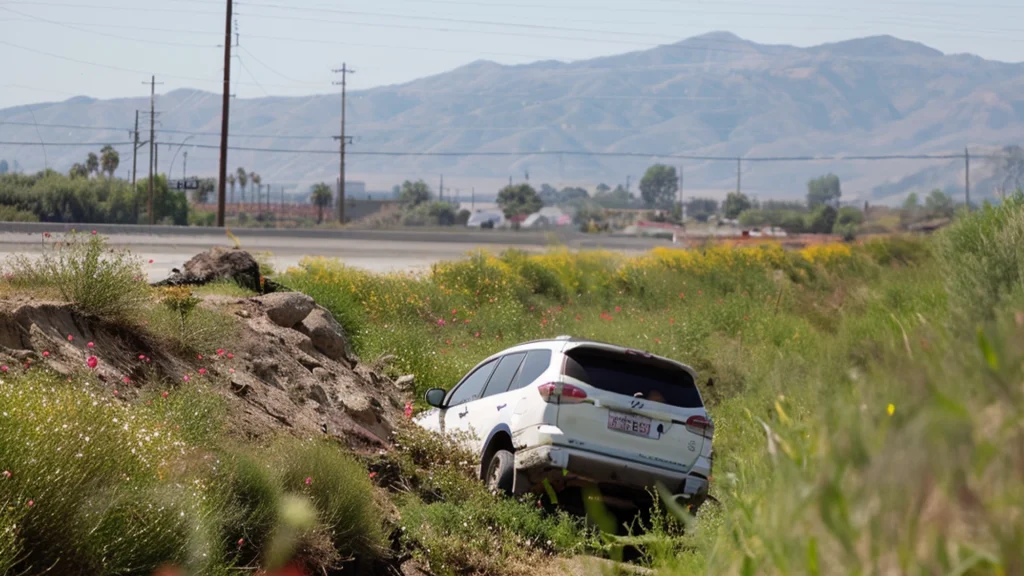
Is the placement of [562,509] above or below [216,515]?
below

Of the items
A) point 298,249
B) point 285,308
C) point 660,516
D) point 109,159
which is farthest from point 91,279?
point 109,159

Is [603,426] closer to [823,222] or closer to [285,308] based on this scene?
[285,308]

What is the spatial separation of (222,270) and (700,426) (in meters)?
9.79

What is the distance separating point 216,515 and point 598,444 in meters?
4.19

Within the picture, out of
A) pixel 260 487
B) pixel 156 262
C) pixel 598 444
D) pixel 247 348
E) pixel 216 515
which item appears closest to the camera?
pixel 216 515

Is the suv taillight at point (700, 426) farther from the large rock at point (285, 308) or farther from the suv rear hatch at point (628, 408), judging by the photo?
the large rock at point (285, 308)

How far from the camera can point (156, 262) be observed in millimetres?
30312

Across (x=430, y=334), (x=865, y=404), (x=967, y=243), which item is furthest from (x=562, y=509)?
(x=430, y=334)

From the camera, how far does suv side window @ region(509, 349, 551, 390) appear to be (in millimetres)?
11203

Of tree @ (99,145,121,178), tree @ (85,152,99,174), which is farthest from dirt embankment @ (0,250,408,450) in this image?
tree @ (85,152,99,174)

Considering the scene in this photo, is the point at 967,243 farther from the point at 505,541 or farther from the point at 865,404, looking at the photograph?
the point at 865,404

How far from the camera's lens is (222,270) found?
18438mm

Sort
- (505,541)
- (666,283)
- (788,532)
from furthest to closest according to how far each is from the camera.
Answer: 1. (666,283)
2. (505,541)
3. (788,532)

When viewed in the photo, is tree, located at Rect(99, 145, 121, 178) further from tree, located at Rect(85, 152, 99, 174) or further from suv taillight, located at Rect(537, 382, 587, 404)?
suv taillight, located at Rect(537, 382, 587, 404)
